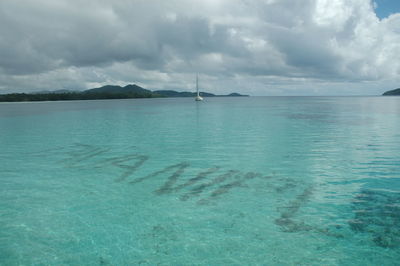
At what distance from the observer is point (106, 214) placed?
11.8 m

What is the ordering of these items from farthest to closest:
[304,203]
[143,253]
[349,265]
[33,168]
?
[33,168] → [304,203] → [143,253] → [349,265]

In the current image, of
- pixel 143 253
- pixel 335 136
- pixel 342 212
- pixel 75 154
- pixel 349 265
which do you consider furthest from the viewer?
pixel 335 136

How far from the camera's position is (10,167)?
20141mm

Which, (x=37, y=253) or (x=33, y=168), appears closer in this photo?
(x=37, y=253)

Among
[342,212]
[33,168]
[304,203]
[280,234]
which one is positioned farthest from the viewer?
[33,168]

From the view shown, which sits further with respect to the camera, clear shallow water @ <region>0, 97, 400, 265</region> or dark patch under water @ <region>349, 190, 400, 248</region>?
dark patch under water @ <region>349, 190, 400, 248</region>

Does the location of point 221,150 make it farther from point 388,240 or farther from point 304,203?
point 388,240

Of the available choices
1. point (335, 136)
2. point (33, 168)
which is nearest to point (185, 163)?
point (33, 168)

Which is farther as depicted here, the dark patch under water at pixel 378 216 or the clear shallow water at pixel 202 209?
the dark patch under water at pixel 378 216

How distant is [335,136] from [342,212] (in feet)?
80.5

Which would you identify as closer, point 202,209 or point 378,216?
point 378,216

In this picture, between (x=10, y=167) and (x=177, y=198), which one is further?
(x=10, y=167)

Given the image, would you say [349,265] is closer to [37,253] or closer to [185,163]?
[37,253]

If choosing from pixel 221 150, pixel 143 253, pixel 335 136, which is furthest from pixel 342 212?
pixel 335 136
